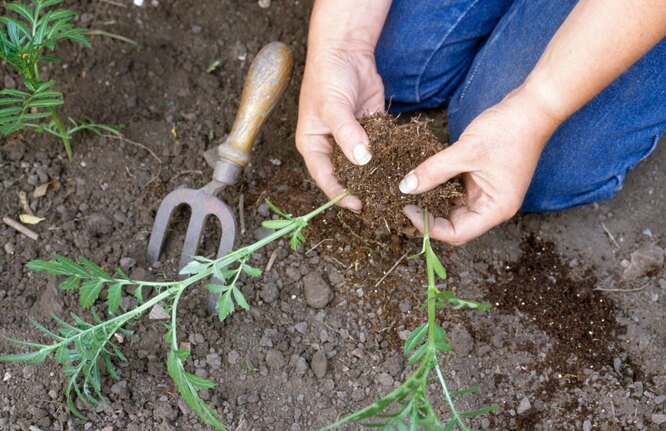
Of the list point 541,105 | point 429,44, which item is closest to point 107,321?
point 541,105

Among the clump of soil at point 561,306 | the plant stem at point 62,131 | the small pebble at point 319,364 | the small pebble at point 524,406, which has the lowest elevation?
the small pebble at point 524,406

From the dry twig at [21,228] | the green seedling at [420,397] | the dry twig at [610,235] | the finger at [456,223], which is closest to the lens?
the green seedling at [420,397]

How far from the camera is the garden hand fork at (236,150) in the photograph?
5.79 ft

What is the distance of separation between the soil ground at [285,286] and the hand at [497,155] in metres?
0.36

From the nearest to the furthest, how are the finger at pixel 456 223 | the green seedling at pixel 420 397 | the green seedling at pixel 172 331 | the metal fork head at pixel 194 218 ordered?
the green seedling at pixel 420 397 < the green seedling at pixel 172 331 < the finger at pixel 456 223 < the metal fork head at pixel 194 218

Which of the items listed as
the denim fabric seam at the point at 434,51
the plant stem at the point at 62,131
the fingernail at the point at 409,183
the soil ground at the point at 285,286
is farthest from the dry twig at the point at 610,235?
the plant stem at the point at 62,131

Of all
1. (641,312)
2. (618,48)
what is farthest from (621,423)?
(618,48)

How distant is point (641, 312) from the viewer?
1.87 m

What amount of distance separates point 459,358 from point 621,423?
1.31ft

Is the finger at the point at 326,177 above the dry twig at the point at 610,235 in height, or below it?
above

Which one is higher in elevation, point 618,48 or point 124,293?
point 618,48

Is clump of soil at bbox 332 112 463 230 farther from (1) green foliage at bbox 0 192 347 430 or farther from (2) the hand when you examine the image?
Answer: (1) green foliage at bbox 0 192 347 430

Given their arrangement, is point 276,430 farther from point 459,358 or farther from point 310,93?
point 310,93

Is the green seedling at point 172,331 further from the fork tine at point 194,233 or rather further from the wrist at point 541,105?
the wrist at point 541,105
